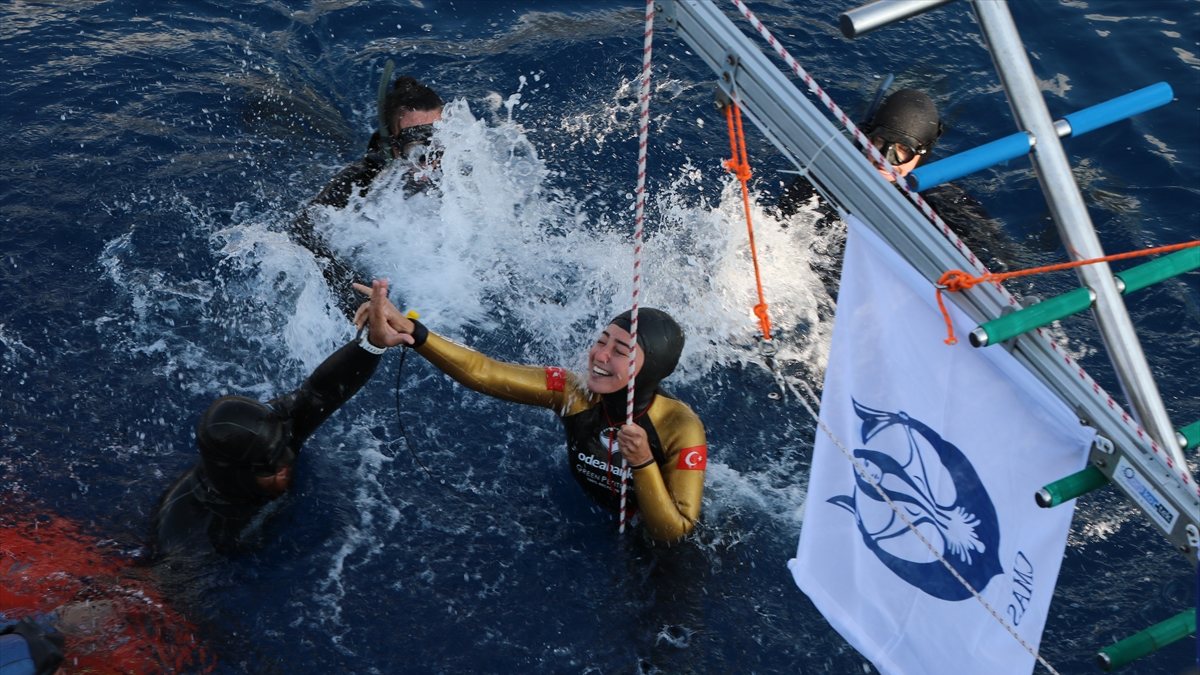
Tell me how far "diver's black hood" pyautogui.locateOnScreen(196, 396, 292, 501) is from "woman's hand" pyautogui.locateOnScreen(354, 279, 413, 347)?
Result: 603mm

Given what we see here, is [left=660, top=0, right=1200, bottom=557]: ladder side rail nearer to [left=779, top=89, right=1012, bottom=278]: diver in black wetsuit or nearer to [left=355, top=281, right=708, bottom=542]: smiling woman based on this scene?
[left=355, top=281, right=708, bottom=542]: smiling woman

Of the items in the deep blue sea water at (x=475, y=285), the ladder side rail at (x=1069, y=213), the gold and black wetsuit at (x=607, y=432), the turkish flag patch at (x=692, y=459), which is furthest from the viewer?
the deep blue sea water at (x=475, y=285)

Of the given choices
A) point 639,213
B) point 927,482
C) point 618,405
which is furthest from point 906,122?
point 927,482

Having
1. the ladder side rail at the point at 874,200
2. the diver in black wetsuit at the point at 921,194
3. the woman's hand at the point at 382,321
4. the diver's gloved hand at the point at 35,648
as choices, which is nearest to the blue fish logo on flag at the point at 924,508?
the ladder side rail at the point at 874,200

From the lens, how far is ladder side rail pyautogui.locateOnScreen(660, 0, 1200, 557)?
10.4 ft

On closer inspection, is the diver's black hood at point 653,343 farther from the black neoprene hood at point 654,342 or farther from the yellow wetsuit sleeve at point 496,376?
the yellow wetsuit sleeve at point 496,376

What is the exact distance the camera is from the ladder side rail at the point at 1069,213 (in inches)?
131

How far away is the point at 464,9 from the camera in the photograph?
10492 mm

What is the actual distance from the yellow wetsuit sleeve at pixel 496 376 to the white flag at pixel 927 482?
193cm

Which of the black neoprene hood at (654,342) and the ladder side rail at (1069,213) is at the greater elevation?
the ladder side rail at (1069,213)

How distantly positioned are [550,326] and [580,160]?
1.87m

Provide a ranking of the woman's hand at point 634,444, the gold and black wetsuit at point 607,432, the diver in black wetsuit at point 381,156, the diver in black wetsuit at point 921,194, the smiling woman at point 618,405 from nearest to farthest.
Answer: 1. the woman's hand at point 634,444
2. the smiling woman at point 618,405
3. the gold and black wetsuit at point 607,432
4. the diver in black wetsuit at point 921,194
5. the diver in black wetsuit at point 381,156

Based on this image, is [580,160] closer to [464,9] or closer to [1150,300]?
[464,9]

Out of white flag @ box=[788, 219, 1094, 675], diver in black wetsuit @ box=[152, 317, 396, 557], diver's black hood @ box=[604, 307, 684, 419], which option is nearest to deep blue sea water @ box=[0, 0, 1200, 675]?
diver in black wetsuit @ box=[152, 317, 396, 557]
